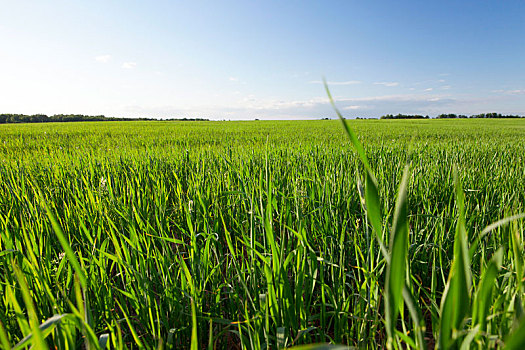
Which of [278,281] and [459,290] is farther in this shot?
[278,281]

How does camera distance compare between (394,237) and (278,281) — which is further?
(278,281)

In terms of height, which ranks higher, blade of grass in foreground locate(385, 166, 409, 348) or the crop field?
blade of grass in foreground locate(385, 166, 409, 348)

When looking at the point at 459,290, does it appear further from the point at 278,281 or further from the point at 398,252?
the point at 278,281

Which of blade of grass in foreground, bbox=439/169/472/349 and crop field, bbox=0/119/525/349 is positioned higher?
blade of grass in foreground, bbox=439/169/472/349

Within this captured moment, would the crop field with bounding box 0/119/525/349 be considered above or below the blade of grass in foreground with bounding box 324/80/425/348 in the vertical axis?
below

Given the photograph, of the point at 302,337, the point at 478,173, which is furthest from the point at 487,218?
the point at 302,337

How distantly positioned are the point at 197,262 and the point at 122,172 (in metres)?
2.13

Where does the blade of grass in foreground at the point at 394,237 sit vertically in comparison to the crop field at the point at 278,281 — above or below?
above

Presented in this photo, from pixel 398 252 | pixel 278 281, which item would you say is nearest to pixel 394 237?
pixel 398 252

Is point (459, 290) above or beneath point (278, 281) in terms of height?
above

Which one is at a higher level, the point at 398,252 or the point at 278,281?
the point at 398,252

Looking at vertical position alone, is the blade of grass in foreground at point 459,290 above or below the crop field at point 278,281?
above

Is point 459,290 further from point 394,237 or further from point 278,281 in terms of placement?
point 278,281

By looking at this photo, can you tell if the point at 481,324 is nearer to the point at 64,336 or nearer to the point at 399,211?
the point at 399,211
